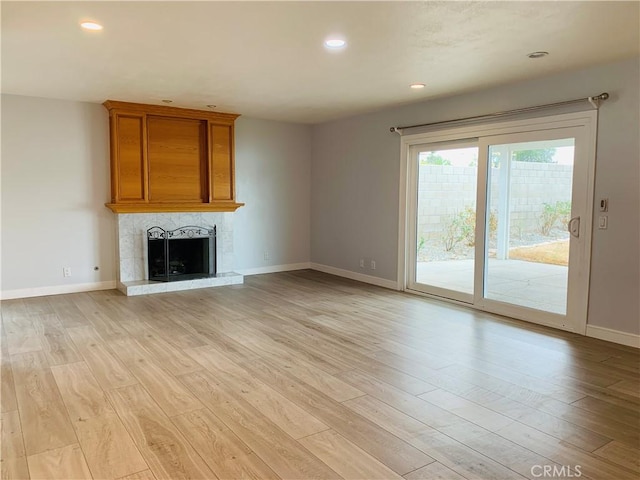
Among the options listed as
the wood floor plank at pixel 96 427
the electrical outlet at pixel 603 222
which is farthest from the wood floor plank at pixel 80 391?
the electrical outlet at pixel 603 222

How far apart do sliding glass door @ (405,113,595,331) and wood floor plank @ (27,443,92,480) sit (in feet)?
13.5

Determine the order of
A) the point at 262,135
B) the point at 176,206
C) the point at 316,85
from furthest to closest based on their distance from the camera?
the point at 262,135, the point at 176,206, the point at 316,85

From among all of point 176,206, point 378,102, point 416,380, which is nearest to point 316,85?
point 378,102

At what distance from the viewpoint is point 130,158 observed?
6.05 metres

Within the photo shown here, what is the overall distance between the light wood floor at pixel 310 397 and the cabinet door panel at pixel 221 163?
2.34 meters

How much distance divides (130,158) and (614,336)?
574 centimetres

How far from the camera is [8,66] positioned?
4.20 metres

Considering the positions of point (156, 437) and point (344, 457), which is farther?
point (156, 437)

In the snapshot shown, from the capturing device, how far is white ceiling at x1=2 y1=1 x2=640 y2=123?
288 cm

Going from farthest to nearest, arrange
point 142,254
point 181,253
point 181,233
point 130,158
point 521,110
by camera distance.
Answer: point 181,253, point 181,233, point 142,254, point 130,158, point 521,110

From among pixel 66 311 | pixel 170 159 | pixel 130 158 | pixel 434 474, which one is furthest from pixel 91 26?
pixel 434 474

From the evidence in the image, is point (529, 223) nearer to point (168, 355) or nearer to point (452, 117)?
point (452, 117)

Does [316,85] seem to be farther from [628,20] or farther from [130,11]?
[628,20]

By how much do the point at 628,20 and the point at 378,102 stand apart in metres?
3.06
